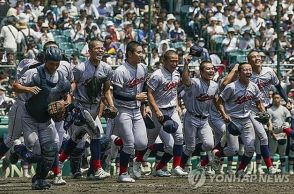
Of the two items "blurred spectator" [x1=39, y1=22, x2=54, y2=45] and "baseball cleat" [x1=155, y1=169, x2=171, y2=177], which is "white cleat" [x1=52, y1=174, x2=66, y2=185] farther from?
"blurred spectator" [x1=39, y1=22, x2=54, y2=45]

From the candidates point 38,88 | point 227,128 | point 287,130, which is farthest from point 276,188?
point 287,130

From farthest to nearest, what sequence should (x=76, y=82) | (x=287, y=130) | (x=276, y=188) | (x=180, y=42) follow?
(x=180, y=42), (x=287, y=130), (x=76, y=82), (x=276, y=188)

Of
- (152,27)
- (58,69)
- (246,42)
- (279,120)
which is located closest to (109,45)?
(152,27)

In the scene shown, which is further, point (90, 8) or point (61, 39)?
point (90, 8)

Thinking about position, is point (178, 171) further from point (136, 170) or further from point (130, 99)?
point (130, 99)

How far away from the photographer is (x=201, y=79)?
1648 cm

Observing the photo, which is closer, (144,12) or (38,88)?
(38,88)

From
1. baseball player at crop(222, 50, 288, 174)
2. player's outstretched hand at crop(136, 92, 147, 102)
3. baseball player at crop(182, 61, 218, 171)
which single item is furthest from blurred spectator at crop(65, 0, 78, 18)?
player's outstretched hand at crop(136, 92, 147, 102)

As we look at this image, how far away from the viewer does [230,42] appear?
24.0m

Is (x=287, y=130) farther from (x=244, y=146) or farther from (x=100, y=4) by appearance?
(x=100, y=4)

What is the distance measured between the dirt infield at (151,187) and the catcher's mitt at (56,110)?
3.04ft

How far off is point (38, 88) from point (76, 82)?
2.12 meters

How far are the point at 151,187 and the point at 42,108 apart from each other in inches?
74.4

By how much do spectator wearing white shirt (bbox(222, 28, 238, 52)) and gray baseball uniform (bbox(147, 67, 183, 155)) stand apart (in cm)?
755
